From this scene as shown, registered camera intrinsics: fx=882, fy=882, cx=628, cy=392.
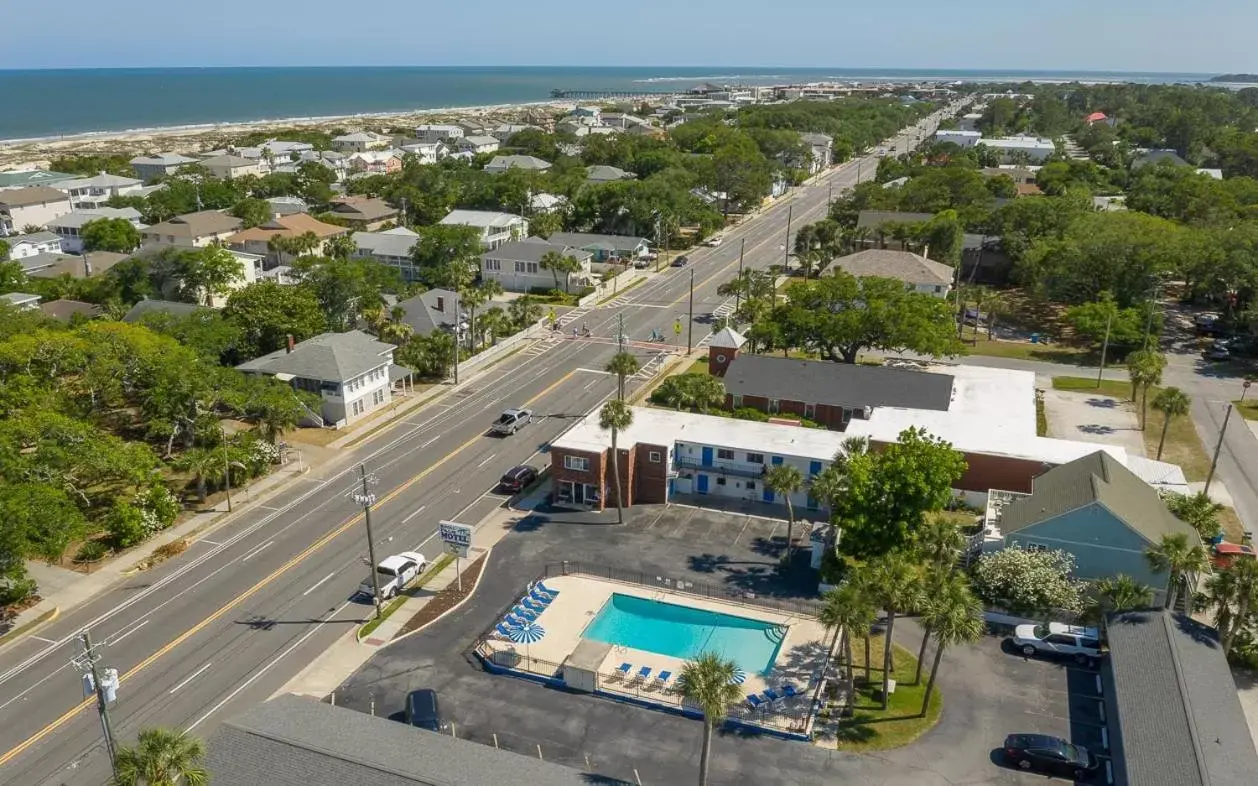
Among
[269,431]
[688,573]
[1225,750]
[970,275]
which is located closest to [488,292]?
[269,431]

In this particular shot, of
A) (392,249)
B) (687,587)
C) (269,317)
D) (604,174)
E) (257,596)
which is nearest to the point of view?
(257,596)

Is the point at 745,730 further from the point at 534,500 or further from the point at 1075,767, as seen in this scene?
the point at 534,500

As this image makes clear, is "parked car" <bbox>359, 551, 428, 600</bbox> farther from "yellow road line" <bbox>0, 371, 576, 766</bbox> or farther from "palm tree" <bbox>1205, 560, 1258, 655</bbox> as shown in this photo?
"palm tree" <bbox>1205, 560, 1258, 655</bbox>

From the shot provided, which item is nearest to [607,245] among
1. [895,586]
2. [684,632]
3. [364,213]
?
[364,213]

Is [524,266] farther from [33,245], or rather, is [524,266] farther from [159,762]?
[159,762]

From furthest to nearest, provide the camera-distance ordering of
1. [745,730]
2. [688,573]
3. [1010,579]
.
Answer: [688,573], [1010,579], [745,730]

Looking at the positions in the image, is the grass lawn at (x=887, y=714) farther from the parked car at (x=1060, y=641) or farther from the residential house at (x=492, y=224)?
the residential house at (x=492, y=224)
